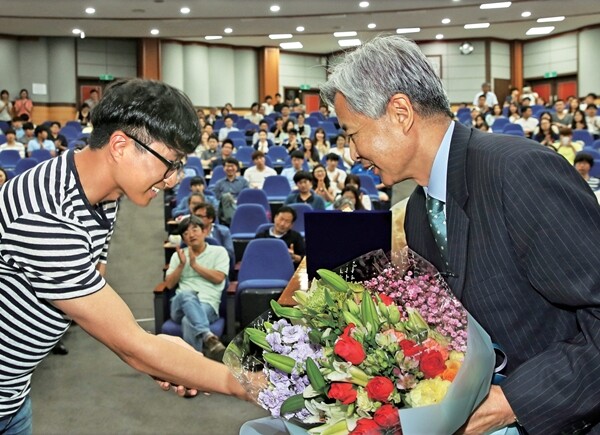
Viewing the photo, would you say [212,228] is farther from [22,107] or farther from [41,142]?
[22,107]

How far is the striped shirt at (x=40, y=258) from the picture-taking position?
1463 mm

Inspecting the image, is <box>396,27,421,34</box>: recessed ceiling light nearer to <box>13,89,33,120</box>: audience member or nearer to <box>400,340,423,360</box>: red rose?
<box>13,89,33,120</box>: audience member

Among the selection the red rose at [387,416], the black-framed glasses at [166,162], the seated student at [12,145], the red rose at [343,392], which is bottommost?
the red rose at [387,416]

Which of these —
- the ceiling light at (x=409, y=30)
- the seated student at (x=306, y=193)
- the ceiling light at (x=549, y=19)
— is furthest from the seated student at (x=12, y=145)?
the ceiling light at (x=549, y=19)

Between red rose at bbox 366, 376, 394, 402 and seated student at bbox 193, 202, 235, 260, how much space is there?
4568mm

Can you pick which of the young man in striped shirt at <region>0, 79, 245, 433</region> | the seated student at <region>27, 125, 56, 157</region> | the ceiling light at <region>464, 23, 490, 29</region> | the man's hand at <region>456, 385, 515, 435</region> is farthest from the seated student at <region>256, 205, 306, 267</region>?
the ceiling light at <region>464, 23, 490, 29</region>

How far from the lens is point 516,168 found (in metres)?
1.27

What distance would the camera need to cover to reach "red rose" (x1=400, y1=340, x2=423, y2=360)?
1.08 m

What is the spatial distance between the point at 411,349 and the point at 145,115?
2.81 ft

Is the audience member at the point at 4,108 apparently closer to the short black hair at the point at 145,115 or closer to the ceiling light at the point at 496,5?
the ceiling light at the point at 496,5

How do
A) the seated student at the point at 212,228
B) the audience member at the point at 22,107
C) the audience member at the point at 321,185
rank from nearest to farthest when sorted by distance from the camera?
the seated student at the point at 212,228
the audience member at the point at 321,185
the audience member at the point at 22,107

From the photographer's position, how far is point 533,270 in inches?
49.2

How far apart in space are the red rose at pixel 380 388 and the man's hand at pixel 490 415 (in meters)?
0.25

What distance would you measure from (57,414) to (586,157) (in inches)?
237
